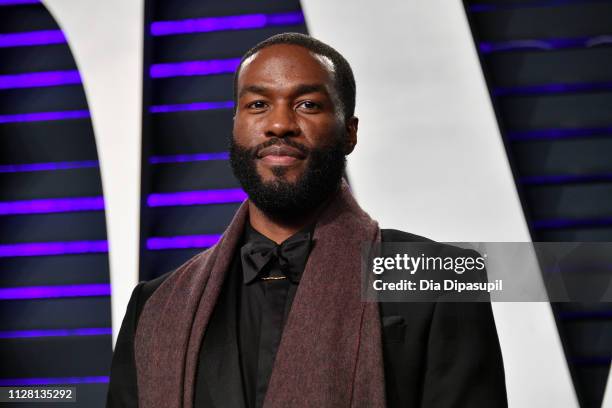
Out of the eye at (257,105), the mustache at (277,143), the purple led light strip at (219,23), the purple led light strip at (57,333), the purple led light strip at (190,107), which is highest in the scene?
the purple led light strip at (219,23)

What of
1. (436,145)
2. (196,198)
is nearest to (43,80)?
(196,198)

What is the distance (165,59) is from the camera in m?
2.48

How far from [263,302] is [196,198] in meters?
1.03

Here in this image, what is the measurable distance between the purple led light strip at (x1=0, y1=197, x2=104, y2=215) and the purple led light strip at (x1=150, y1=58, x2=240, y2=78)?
1.46ft

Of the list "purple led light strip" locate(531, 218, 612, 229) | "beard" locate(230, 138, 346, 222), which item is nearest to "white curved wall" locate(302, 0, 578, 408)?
"purple led light strip" locate(531, 218, 612, 229)

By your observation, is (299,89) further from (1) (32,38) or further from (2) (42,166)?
(1) (32,38)

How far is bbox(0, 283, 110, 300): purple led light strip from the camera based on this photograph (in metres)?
2.43

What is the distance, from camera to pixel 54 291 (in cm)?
245

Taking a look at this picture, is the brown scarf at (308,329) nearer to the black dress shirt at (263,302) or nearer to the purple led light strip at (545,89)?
the black dress shirt at (263,302)

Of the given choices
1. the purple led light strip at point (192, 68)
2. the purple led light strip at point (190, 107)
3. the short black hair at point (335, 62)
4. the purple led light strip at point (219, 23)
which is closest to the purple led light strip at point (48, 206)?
the purple led light strip at point (190, 107)

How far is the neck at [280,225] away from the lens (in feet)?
4.87

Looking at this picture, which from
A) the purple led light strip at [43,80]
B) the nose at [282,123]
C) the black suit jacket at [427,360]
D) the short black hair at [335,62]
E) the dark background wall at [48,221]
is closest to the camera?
the black suit jacket at [427,360]

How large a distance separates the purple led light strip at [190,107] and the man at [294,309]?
904mm

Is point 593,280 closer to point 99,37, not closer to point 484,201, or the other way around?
point 484,201
